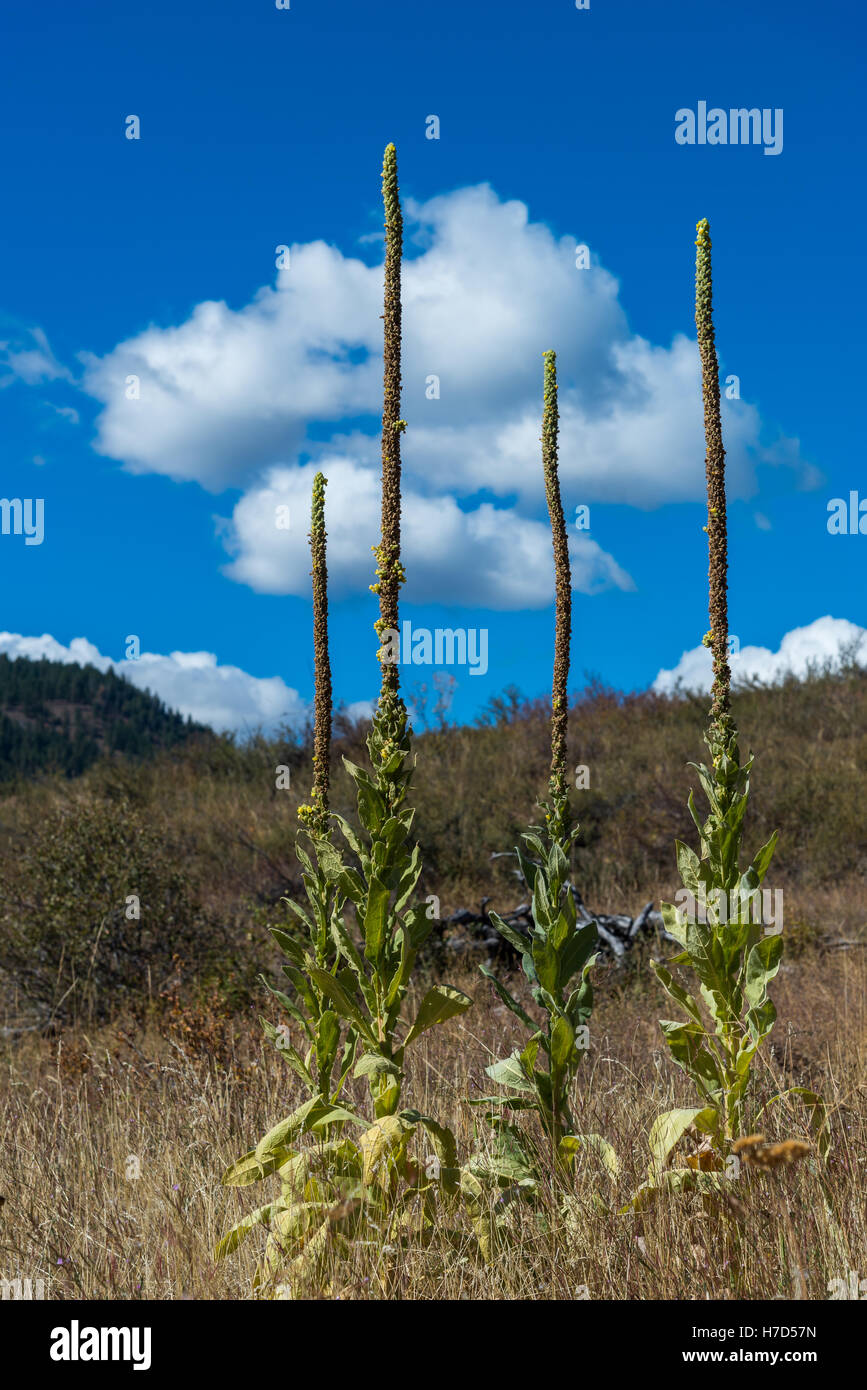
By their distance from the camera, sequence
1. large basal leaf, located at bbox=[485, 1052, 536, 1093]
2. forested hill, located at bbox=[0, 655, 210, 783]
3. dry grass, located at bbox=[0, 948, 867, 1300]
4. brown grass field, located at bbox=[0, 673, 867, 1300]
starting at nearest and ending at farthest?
dry grass, located at bbox=[0, 948, 867, 1300]
brown grass field, located at bbox=[0, 673, 867, 1300]
large basal leaf, located at bbox=[485, 1052, 536, 1093]
forested hill, located at bbox=[0, 655, 210, 783]

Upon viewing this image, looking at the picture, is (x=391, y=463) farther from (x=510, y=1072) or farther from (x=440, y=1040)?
(x=440, y=1040)

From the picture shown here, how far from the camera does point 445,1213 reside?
3.30 m

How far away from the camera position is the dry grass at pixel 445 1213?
3129 millimetres

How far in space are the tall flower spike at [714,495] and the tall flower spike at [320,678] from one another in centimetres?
153

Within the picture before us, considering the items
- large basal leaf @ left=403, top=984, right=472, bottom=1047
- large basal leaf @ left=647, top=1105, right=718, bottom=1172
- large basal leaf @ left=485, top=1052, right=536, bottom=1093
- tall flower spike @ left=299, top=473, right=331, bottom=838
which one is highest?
tall flower spike @ left=299, top=473, right=331, bottom=838

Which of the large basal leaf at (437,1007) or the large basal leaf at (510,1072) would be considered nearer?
the large basal leaf at (437,1007)

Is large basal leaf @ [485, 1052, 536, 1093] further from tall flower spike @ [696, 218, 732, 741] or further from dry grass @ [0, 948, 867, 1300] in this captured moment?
tall flower spike @ [696, 218, 732, 741]

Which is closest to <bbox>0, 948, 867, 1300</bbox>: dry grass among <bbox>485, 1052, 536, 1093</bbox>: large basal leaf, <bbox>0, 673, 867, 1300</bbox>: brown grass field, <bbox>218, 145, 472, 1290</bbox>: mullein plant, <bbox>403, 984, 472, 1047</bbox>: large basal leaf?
<bbox>0, 673, 867, 1300</bbox>: brown grass field

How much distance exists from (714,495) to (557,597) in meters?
0.75

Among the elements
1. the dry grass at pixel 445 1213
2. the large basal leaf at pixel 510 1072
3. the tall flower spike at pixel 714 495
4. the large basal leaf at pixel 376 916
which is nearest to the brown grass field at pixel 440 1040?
the dry grass at pixel 445 1213

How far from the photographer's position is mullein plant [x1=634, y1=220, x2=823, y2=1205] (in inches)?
138

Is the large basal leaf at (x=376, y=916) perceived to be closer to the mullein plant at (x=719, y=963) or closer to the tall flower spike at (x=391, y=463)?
the tall flower spike at (x=391, y=463)
